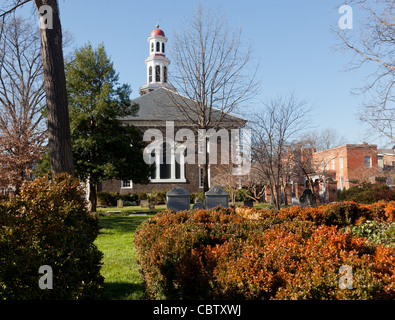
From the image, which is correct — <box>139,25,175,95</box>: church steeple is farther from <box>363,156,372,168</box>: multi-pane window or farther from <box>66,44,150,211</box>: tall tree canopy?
<box>363,156,372,168</box>: multi-pane window

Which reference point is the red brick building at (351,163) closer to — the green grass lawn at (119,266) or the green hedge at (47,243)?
the green grass lawn at (119,266)

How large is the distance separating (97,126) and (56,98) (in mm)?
15510

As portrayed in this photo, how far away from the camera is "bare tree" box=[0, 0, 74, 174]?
699 centimetres

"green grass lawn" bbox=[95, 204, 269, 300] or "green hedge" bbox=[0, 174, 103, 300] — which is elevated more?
"green hedge" bbox=[0, 174, 103, 300]

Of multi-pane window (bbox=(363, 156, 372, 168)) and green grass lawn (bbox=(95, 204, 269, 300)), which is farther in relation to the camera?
multi-pane window (bbox=(363, 156, 372, 168))

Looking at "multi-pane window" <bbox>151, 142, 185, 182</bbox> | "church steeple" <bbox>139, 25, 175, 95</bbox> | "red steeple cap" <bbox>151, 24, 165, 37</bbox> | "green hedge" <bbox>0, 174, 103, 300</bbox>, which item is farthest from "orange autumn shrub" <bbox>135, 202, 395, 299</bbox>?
"red steeple cap" <bbox>151, 24, 165, 37</bbox>

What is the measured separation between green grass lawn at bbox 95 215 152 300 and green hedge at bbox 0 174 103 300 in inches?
54.6

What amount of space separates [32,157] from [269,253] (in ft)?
72.8

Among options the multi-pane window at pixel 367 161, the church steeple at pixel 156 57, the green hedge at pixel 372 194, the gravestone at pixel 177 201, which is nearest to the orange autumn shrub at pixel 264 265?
the gravestone at pixel 177 201

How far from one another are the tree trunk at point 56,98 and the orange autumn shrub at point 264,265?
2.46 meters

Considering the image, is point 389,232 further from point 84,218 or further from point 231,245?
point 84,218

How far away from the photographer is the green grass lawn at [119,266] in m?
5.96

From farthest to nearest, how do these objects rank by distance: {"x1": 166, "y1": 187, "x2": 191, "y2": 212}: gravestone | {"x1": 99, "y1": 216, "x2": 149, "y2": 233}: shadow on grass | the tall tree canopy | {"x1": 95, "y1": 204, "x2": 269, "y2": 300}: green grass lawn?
the tall tree canopy
{"x1": 99, "y1": 216, "x2": 149, "y2": 233}: shadow on grass
{"x1": 166, "y1": 187, "x2": 191, "y2": 212}: gravestone
{"x1": 95, "y1": 204, "x2": 269, "y2": 300}: green grass lawn
